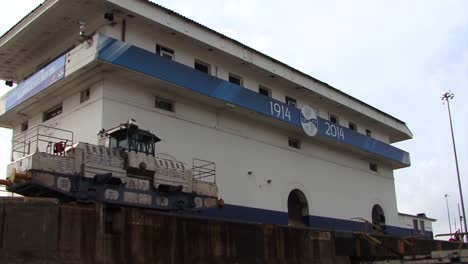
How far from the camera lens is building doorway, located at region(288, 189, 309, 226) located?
98.3ft

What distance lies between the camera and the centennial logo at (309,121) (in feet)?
96.1

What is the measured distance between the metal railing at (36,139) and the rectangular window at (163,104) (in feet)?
13.0

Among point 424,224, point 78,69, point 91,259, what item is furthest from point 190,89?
point 424,224

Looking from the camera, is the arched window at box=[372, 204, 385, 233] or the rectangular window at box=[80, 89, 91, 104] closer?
the rectangular window at box=[80, 89, 91, 104]

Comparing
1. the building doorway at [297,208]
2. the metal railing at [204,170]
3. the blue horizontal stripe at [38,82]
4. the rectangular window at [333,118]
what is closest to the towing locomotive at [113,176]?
the metal railing at [204,170]

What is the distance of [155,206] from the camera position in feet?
57.7

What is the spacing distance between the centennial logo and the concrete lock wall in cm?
1020

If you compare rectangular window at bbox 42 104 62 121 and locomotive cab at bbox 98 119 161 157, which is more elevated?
rectangular window at bbox 42 104 62 121

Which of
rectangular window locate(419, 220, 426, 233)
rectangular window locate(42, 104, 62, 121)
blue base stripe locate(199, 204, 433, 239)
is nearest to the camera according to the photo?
blue base stripe locate(199, 204, 433, 239)

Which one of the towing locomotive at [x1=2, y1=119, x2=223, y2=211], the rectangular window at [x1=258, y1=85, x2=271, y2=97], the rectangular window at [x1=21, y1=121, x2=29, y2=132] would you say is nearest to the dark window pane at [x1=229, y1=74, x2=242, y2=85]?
the rectangular window at [x1=258, y1=85, x2=271, y2=97]

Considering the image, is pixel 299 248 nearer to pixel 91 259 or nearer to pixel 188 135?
pixel 188 135

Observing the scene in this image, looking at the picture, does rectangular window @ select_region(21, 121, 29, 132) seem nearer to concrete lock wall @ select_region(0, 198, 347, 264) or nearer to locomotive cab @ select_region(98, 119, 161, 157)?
locomotive cab @ select_region(98, 119, 161, 157)

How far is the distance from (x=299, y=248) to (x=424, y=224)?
96.3 feet

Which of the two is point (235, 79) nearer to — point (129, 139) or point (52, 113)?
point (52, 113)
